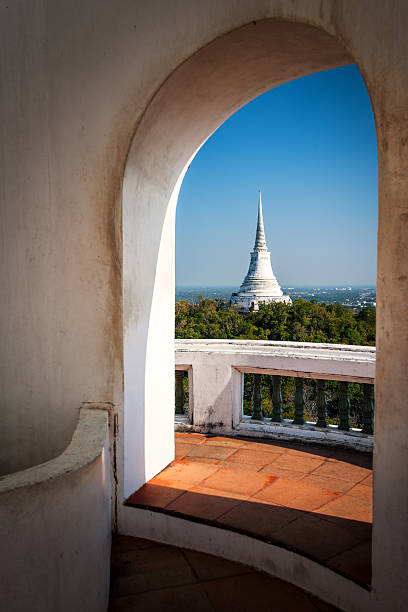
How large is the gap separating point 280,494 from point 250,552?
0.56 meters

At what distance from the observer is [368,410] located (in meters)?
4.02

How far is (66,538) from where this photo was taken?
1.91m

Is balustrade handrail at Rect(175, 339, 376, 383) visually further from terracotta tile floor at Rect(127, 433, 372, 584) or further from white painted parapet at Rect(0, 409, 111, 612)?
white painted parapet at Rect(0, 409, 111, 612)

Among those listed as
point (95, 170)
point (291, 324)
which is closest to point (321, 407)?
point (95, 170)

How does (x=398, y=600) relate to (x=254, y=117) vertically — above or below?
below

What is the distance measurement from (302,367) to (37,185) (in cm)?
256

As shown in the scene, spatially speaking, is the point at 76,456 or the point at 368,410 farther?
the point at 368,410

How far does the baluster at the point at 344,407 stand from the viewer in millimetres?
4074

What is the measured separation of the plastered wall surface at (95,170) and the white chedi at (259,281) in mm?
54717

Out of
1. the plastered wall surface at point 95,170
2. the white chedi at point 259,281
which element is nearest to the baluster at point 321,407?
the plastered wall surface at point 95,170

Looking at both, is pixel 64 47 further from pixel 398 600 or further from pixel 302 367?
pixel 398 600

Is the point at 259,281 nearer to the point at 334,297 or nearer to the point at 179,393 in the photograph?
the point at 334,297

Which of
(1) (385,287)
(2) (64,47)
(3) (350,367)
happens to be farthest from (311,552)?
(2) (64,47)

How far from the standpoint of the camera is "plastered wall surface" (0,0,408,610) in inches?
107
